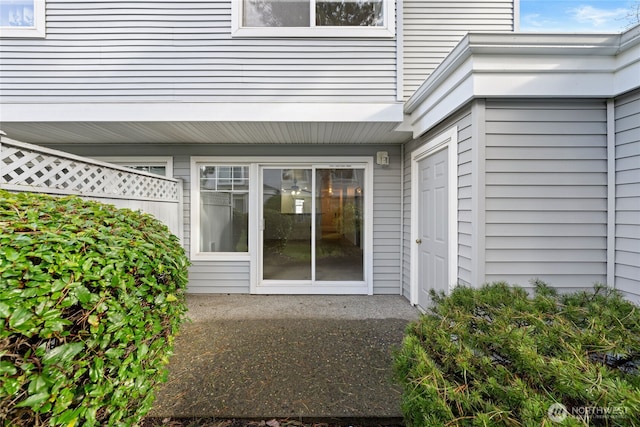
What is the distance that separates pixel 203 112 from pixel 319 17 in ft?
6.62

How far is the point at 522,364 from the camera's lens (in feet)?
3.70

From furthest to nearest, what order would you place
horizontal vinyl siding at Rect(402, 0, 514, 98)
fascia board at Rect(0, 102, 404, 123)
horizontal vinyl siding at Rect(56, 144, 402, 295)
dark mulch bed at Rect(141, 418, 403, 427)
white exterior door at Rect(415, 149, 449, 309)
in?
horizontal vinyl siding at Rect(56, 144, 402, 295), horizontal vinyl siding at Rect(402, 0, 514, 98), fascia board at Rect(0, 102, 404, 123), white exterior door at Rect(415, 149, 449, 309), dark mulch bed at Rect(141, 418, 403, 427)

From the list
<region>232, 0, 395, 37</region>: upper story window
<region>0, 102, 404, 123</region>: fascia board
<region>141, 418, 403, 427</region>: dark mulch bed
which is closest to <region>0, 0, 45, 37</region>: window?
<region>0, 102, 404, 123</region>: fascia board

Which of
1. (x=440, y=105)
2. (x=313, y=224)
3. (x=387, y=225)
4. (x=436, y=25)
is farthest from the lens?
(x=313, y=224)

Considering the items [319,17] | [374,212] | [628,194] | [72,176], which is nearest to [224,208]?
[72,176]

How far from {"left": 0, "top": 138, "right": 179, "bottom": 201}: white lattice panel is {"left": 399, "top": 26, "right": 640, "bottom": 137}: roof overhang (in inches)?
150

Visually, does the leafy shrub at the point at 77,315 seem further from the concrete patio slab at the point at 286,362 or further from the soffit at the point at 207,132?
the soffit at the point at 207,132

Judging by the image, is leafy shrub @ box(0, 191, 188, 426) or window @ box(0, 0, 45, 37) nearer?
leafy shrub @ box(0, 191, 188, 426)

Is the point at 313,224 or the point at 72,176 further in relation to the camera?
the point at 313,224

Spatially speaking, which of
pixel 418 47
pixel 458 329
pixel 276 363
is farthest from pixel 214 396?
pixel 418 47

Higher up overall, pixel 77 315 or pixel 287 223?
pixel 287 223

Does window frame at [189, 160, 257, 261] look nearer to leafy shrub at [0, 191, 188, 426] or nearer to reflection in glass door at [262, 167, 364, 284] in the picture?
reflection in glass door at [262, 167, 364, 284]

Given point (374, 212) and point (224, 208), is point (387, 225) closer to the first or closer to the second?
point (374, 212)

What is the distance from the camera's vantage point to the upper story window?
3543 mm
